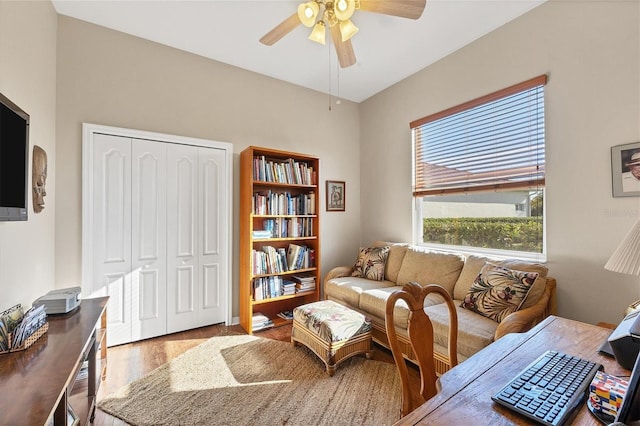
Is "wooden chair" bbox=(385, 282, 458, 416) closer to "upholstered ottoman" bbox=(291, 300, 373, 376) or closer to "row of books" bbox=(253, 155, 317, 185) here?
"upholstered ottoman" bbox=(291, 300, 373, 376)

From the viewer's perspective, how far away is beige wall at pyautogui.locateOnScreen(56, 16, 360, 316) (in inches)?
96.3

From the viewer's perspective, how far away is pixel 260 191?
11.0 ft

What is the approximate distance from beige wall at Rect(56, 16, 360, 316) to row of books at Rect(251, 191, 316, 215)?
329 mm

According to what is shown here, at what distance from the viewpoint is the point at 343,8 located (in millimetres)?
1777

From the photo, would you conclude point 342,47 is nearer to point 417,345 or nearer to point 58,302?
point 417,345

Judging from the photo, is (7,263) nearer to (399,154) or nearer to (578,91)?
(399,154)

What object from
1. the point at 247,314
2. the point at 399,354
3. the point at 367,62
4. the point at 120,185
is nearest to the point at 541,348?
the point at 399,354

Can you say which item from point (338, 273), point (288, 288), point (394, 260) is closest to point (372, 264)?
point (394, 260)

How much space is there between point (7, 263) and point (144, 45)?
234cm

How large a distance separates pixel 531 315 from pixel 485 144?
170cm

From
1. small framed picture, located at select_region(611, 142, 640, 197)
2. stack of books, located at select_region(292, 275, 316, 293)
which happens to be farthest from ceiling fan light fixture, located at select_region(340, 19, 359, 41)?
stack of books, located at select_region(292, 275, 316, 293)

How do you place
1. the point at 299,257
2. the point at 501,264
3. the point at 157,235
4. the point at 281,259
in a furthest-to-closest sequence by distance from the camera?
1. the point at 299,257
2. the point at 281,259
3. the point at 157,235
4. the point at 501,264

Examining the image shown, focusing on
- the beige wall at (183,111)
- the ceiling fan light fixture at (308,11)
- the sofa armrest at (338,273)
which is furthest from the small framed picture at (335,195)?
the ceiling fan light fixture at (308,11)

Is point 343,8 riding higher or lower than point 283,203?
higher
